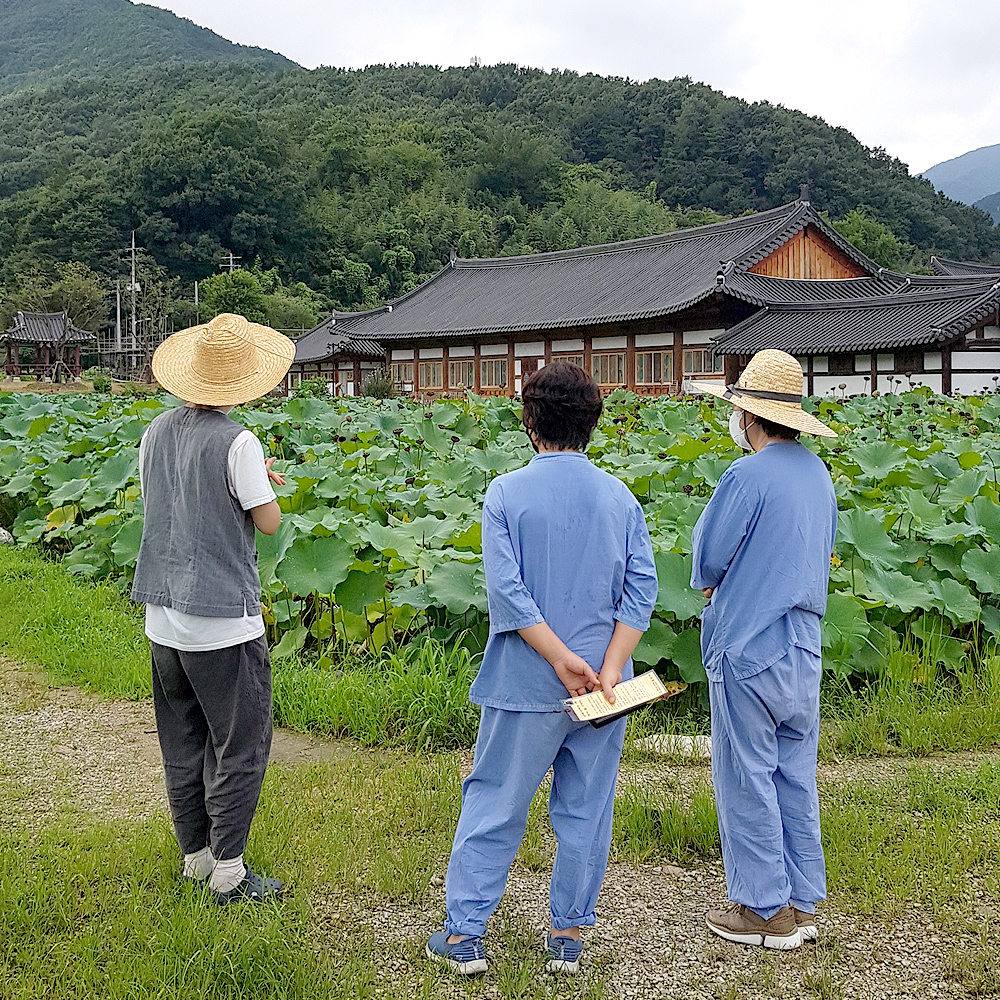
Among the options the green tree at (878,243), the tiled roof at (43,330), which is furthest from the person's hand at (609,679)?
the green tree at (878,243)

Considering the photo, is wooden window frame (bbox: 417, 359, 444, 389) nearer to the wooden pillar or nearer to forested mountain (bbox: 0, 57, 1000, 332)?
the wooden pillar

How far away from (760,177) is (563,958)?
221ft

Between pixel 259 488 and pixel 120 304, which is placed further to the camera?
pixel 120 304

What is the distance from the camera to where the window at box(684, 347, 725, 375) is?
71.3 ft

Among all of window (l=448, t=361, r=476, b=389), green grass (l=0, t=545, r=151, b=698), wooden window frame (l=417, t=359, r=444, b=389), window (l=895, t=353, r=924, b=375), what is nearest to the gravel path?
green grass (l=0, t=545, r=151, b=698)

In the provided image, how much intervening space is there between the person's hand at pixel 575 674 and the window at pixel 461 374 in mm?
25520

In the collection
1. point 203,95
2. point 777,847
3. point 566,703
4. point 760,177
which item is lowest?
point 777,847

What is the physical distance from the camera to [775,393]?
2.44 m

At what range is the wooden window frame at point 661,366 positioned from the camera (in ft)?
75.0

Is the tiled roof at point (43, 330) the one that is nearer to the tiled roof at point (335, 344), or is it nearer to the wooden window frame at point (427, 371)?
the tiled roof at point (335, 344)

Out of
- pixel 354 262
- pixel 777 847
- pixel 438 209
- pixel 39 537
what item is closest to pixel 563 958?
pixel 777 847

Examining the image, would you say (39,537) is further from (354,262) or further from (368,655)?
(354,262)

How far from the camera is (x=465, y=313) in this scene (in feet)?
94.0

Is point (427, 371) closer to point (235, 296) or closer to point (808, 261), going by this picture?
point (808, 261)
